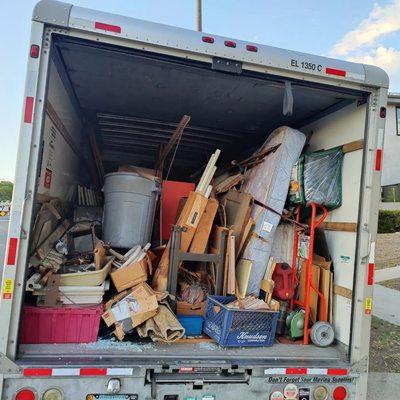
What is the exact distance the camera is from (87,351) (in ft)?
8.14

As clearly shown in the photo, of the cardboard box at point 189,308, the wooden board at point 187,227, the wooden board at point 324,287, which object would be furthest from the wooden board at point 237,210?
the wooden board at point 324,287

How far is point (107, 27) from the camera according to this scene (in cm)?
231

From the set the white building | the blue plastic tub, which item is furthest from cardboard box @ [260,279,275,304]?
the white building

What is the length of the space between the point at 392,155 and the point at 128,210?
18302 mm

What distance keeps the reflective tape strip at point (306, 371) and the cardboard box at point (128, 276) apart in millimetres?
1142

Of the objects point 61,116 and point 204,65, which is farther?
point 61,116

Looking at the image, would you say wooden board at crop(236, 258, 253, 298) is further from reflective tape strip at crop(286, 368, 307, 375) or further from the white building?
the white building

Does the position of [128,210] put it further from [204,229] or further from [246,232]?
[246,232]

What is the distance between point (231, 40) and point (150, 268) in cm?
189

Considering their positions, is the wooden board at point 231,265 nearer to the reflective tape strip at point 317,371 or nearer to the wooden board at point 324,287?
the wooden board at point 324,287

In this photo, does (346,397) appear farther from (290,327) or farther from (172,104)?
(172,104)

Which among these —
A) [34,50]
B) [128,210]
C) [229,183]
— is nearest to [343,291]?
[229,183]

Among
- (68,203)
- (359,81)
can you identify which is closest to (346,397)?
(359,81)

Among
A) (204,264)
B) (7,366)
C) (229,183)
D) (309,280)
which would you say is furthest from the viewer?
(229,183)
